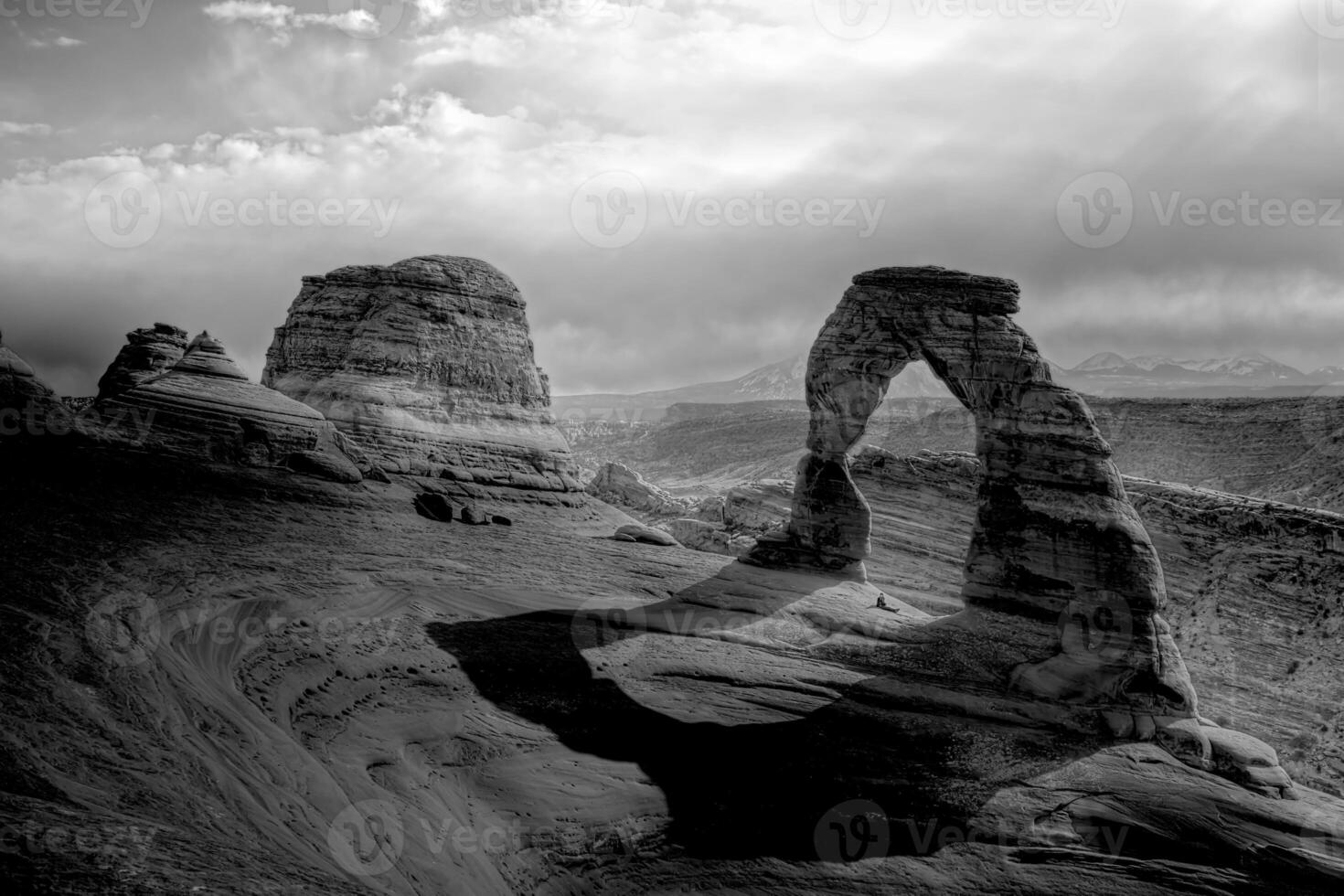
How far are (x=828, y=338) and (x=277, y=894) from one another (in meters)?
15.0

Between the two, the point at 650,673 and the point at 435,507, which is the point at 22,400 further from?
the point at 650,673

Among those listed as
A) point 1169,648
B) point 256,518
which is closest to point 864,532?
point 1169,648

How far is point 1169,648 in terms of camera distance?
614 inches

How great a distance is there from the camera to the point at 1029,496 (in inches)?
655

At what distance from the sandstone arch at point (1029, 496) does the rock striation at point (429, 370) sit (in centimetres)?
1230

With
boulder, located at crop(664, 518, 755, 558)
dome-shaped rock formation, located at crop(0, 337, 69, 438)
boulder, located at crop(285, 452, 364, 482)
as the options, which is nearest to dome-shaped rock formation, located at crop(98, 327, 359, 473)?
boulder, located at crop(285, 452, 364, 482)

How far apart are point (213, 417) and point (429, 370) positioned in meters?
8.49

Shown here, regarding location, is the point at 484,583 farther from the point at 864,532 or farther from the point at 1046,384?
the point at 1046,384

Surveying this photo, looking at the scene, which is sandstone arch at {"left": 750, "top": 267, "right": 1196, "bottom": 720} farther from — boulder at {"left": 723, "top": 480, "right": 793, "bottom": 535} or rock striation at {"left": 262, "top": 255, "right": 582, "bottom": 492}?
boulder at {"left": 723, "top": 480, "right": 793, "bottom": 535}

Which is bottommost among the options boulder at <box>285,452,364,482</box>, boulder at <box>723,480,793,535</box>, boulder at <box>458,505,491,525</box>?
boulder at <box>723,480,793,535</box>

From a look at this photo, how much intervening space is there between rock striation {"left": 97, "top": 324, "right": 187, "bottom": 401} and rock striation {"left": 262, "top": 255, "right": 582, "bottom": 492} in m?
3.56

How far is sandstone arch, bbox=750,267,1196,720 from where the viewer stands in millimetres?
15531

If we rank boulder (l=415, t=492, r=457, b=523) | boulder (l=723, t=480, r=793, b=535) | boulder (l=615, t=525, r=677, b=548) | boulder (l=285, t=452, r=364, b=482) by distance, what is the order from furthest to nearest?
boulder (l=723, t=480, r=793, b=535) < boulder (l=615, t=525, r=677, b=548) < boulder (l=415, t=492, r=457, b=523) < boulder (l=285, t=452, r=364, b=482)

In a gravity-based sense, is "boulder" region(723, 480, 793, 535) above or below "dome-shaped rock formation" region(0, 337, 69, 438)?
below
